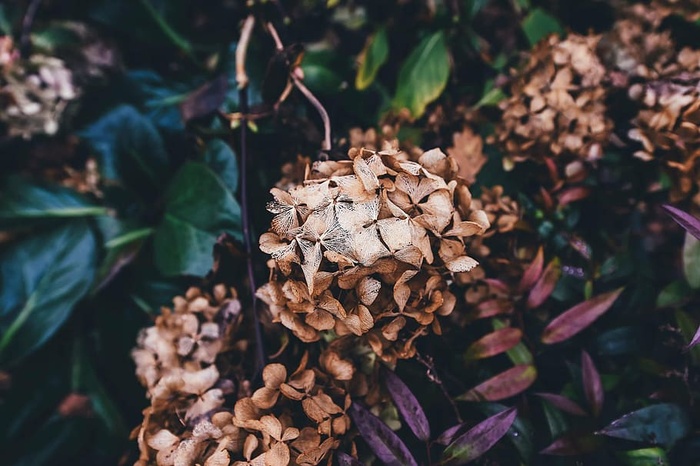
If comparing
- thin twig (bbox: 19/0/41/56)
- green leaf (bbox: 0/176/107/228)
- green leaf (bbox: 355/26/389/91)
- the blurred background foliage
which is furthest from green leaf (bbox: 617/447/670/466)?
thin twig (bbox: 19/0/41/56)

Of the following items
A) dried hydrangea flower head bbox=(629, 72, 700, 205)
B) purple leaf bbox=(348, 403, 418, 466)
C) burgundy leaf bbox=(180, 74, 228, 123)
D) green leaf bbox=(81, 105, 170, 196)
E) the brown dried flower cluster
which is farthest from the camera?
green leaf bbox=(81, 105, 170, 196)

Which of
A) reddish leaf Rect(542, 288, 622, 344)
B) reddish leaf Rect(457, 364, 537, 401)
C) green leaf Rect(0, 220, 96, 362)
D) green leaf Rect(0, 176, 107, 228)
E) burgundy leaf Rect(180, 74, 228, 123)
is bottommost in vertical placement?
green leaf Rect(0, 220, 96, 362)

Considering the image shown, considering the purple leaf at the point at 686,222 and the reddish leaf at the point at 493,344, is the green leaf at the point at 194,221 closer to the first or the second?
the reddish leaf at the point at 493,344

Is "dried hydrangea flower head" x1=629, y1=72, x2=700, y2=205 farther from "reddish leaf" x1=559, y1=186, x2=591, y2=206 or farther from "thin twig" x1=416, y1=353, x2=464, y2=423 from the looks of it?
"thin twig" x1=416, y1=353, x2=464, y2=423

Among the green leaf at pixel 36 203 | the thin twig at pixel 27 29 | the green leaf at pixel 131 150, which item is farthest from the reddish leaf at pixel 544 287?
the thin twig at pixel 27 29

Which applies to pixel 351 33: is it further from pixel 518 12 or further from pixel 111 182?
pixel 111 182

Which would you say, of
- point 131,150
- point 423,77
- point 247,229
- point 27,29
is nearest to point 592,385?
point 247,229

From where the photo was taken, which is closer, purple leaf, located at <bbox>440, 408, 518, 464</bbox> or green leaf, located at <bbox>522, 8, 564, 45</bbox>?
purple leaf, located at <bbox>440, 408, 518, 464</bbox>

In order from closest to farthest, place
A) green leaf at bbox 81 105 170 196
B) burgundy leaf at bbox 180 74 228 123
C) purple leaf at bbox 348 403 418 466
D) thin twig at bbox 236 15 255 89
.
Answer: purple leaf at bbox 348 403 418 466, thin twig at bbox 236 15 255 89, burgundy leaf at bbox 180 74 228 123, green leaf at bbox 81 105 170 196
